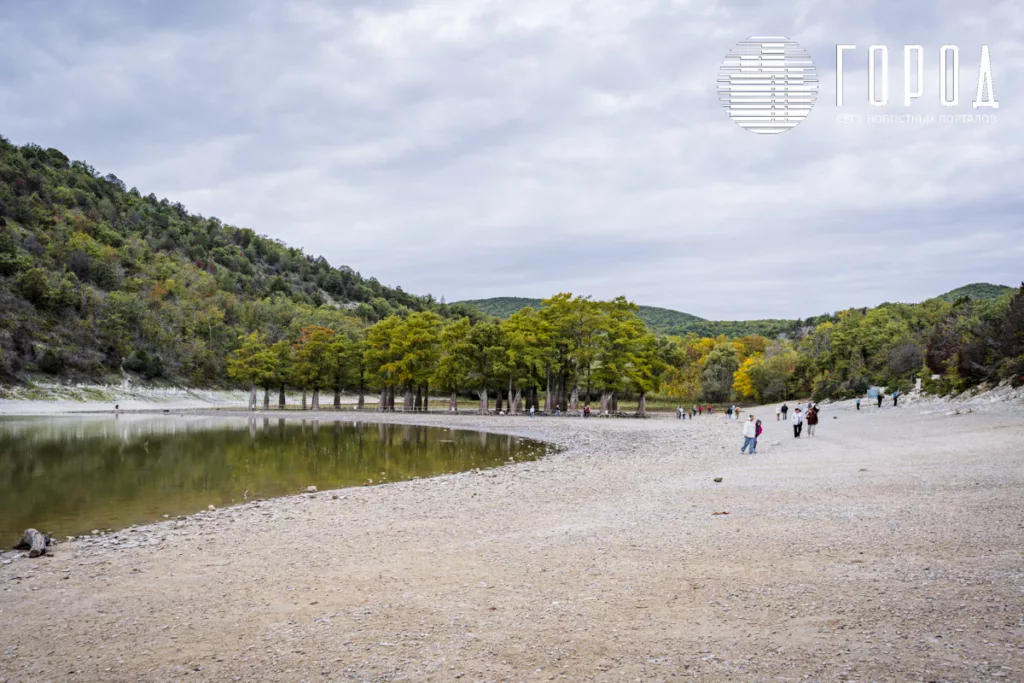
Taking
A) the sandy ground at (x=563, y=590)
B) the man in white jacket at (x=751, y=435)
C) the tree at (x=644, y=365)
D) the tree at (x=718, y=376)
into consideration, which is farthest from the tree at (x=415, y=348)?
the sandy ground at (x=563, y=590)

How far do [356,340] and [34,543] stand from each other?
79.1 meters

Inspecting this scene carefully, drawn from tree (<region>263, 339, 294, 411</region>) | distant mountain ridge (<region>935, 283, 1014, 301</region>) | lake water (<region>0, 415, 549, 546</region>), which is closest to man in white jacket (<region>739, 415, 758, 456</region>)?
lake water (<region>0, 415, 549, 546</region>)

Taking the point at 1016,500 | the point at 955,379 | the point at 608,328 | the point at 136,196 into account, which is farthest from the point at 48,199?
the point at 1016,500

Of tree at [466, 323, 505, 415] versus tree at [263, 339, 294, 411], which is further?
tree at [263, 339, 294, 411]

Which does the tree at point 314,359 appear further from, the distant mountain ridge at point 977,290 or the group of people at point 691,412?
the distant mountain ridge at point 977,290

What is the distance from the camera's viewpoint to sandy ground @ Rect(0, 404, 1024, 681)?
5629 millimetres

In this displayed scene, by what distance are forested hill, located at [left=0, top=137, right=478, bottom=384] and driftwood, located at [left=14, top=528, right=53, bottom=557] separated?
69.8 m

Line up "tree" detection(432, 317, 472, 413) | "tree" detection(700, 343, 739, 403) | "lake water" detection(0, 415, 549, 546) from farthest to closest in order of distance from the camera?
"tree" detection(700, 343, 739, 403)
"tree" detection(432, 317, 472, 413)
"lake water" detection(0, 415, 549, 546)

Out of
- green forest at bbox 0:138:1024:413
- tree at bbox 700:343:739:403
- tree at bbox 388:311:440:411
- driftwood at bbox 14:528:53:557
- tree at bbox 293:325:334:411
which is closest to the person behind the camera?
driftwood at bbox 14:528:53:557

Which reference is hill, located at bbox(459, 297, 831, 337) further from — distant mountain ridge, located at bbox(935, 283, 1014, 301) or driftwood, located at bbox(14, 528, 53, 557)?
driftwood, located at bbox(14, 528, 53, 557)

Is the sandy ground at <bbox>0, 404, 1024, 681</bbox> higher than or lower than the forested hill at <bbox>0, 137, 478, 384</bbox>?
lower

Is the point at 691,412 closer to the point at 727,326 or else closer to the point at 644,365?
the point at 644,365

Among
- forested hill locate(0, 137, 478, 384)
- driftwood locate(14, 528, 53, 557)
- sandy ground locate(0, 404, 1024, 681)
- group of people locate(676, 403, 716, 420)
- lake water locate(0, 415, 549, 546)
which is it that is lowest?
group of people locate(676, 403, 716, 420)

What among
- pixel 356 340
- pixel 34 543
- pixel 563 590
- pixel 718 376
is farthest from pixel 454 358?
pixel 563 590
